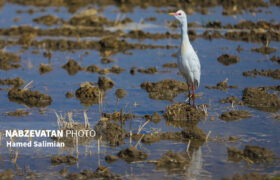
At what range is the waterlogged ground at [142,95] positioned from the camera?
853 centimetres

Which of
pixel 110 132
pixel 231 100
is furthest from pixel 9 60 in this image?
pixel 110 132

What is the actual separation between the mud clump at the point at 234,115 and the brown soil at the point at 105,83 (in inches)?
153

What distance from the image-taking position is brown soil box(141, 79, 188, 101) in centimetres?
1312

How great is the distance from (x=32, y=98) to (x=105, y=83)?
214 cm

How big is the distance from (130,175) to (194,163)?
1033 mm

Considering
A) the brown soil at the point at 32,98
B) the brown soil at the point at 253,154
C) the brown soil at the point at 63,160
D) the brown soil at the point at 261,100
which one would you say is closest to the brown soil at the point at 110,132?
the brown soil at the point at 63,160

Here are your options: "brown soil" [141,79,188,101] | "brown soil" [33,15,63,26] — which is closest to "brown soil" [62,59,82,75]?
"brown soil" [141,79,188,101]

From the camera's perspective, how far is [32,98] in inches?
502

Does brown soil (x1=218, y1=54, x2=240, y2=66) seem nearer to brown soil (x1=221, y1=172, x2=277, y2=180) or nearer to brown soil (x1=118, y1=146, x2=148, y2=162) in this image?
brown soil (x1=118, y1=146, x2=148, y2=162)

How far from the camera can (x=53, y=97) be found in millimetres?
13258

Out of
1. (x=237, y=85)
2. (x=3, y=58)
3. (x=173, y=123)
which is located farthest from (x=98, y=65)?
(x=173, y=123)

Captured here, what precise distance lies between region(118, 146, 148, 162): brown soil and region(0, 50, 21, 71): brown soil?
28.5ft

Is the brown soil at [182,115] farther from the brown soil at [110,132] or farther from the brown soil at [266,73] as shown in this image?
the brown soil at [266,73]

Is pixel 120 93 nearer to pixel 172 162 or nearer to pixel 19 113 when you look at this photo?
pixel 19 113
